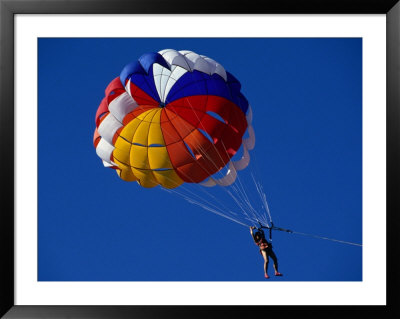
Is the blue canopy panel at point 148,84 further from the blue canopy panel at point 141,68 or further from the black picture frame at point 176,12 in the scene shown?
the black picture frame at point 176,12

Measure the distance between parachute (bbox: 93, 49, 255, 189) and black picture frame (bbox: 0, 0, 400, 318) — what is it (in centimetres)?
422

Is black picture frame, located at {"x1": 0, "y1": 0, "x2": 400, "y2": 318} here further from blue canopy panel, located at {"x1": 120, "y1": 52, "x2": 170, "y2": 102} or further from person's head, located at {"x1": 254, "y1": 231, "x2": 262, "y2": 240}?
person's head, located at {"x1": 254, "y1": 231, "x2": 262, "y2": 240}

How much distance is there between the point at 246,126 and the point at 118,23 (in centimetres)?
466

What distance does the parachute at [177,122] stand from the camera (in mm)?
12133

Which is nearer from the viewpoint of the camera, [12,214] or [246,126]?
[12,214]

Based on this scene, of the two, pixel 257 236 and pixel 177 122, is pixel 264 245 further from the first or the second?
pixel 177 122

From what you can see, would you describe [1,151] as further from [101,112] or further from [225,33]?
[101,112]

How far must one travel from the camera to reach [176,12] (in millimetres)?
7730

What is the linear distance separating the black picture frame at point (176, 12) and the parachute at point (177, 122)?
4.22 m

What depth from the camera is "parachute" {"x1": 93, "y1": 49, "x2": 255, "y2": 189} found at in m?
12.1

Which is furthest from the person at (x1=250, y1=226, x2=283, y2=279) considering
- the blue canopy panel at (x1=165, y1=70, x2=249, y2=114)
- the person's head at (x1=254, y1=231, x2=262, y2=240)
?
the blue canopy panel at (x1=165, y1=70, x2=249, y2=114)

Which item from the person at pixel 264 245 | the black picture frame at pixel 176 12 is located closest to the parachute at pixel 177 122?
the person at pixel 264 245

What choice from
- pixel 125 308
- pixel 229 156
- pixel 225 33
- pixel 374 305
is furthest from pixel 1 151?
pixel 229 156

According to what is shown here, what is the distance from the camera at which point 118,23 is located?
8.33 m
